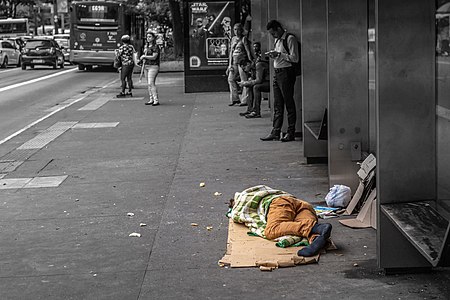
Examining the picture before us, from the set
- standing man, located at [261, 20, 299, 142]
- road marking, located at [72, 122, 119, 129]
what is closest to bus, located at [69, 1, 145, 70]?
road marking, located at [72, 122, 119, 129]

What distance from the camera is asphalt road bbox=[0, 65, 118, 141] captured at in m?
21.5

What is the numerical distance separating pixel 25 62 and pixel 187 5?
82.7ft

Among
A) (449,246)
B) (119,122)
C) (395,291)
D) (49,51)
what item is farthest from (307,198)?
(49,51)

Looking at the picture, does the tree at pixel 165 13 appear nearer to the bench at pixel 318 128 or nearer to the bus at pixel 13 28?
the bus at pixel 13 28

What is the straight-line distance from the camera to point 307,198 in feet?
32.3

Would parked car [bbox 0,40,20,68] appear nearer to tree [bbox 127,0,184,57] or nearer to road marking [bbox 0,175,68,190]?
tree [bbox 127,0,184,57]

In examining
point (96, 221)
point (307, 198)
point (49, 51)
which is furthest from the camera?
point (49, 51)

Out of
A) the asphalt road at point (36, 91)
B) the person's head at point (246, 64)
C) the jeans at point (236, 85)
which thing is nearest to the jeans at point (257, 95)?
the jeans at point (236, 85)

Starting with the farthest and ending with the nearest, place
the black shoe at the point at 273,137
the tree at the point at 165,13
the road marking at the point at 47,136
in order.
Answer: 1. the tree at the point at 165,13
2. the road marking at the point at 47,136
3. the black shoe at the point at 273,137

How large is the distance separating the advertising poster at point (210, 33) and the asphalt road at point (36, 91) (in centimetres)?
430

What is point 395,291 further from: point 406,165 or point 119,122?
point 119,122

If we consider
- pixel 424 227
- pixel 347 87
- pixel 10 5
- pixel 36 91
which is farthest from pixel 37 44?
pixel 424 227

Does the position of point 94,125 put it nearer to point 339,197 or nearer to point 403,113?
point 339,197

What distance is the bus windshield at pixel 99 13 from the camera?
4356 centimetres
